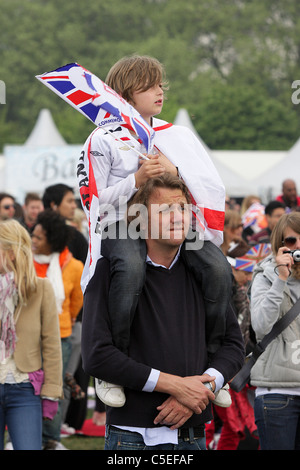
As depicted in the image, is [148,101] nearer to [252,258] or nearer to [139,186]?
[139,186]

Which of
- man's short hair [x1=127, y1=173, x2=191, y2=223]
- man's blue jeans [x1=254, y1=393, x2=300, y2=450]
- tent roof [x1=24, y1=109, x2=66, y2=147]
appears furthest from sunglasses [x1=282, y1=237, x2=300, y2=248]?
tent roof [x1=24, y1=109, x2=66, y2=147]

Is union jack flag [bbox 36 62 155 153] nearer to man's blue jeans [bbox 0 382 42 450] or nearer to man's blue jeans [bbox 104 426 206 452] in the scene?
man's blue jeans [bbox 104 426 206 452]

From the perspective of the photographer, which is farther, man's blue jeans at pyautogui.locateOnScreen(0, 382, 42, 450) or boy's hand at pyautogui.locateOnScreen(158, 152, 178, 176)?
man's blue jeans at pyautogui.locateOnScreen(0, 382, 42, 450)

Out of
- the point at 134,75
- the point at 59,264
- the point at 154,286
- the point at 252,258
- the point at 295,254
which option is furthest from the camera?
the point at 59,264

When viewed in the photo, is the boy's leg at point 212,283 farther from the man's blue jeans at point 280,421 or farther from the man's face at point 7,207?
the man's face at point 7,207

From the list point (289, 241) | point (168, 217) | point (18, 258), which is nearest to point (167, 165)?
point (168, 217)

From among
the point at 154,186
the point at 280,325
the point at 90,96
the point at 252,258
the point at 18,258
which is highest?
the point at 90,96

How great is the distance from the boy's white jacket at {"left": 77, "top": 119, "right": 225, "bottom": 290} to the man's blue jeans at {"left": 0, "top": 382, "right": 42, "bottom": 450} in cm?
162

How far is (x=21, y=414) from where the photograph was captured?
495cm

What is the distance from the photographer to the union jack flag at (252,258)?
20.5 feet

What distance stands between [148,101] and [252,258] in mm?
2841

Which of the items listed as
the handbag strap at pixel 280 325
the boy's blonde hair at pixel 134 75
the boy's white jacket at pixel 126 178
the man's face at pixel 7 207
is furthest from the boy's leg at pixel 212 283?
the man's face at pixel 7 207

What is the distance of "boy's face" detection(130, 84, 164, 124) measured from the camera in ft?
12.0
